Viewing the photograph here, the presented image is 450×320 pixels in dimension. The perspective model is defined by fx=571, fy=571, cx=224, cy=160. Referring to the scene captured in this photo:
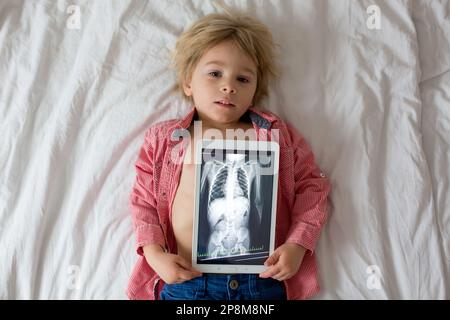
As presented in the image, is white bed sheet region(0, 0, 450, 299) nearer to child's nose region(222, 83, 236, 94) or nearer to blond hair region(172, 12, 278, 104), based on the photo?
blond hair region(172, 12, 278, 104)

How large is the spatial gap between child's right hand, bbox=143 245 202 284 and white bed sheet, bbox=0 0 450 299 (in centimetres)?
8

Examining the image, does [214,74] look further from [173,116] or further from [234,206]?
[234,206]

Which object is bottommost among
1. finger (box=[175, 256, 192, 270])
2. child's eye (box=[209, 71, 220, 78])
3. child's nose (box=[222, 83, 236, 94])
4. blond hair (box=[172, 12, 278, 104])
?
finger (box=[175, 256, 192, 270])

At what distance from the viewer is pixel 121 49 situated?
140 centimetres

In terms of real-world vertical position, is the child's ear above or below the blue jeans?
above

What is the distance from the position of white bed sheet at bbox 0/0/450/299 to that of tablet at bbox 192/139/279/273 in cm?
18

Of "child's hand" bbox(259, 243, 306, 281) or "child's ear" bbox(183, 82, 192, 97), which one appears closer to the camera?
"child's hand" bbox(259, 243, 306, 281)

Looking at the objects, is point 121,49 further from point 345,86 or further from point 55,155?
point 345,86

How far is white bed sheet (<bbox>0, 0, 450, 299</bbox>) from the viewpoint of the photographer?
4.26 feet

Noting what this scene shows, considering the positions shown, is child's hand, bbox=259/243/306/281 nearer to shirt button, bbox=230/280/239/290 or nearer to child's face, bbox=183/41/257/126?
shirt button, bbox=230/280/239/290

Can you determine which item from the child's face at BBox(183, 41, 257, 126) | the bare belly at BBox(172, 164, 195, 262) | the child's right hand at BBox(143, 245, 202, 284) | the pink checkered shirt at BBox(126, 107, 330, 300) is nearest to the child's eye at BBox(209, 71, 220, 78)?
the child's face at BBox(183, 41, 257, 126)

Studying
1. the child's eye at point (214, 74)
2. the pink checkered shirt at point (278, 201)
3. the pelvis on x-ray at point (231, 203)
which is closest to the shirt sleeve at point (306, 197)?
the pink checkered shirt at point (278, 201)

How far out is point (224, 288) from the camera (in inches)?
48.1

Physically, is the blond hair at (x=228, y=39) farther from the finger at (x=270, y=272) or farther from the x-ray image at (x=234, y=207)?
the finger at (x=270, y=272)
